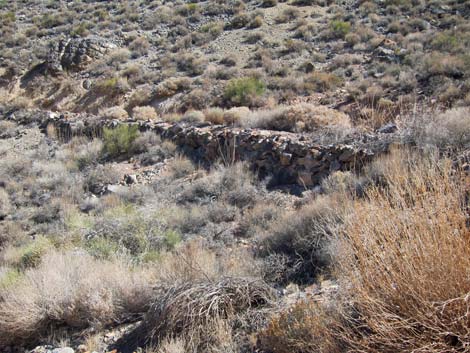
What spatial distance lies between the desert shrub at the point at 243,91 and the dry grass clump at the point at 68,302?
35.8 ft

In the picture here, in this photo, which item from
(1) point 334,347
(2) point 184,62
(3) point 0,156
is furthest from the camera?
(2) point 184,62

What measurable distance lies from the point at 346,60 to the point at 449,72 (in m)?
5.01

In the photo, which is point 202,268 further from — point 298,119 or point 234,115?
point 234,115

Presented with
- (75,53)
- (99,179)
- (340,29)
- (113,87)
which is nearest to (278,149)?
(99,179)

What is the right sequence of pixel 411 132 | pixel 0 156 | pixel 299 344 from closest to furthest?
pixel 299 344 < pixel 411 132 < pixel 0 156

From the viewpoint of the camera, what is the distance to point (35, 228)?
334 inches

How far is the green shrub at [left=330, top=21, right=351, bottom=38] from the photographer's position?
1998 centimetres

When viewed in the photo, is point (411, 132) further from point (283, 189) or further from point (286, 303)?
point (286, 303)

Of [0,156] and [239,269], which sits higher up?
[239,269]

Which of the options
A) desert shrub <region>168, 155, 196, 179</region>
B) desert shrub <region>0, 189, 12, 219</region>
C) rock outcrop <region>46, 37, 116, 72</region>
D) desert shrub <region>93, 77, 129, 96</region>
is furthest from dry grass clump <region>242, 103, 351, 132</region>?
rock outcrop <region>46, 37, 116, 72</region>

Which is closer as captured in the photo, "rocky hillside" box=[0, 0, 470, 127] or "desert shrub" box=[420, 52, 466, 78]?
"desert shrub" box=[420, 52, 466, 78]

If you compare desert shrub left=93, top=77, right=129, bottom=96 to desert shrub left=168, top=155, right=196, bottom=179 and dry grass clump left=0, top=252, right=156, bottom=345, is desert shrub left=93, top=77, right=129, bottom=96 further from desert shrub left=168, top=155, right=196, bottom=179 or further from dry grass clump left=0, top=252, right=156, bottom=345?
dry grass clump left=0, top=252, right=156, bottom=345

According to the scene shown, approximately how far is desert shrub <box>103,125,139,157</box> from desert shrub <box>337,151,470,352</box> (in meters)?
10.8

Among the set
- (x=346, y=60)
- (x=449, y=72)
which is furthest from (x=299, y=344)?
(x=346, y=60)
